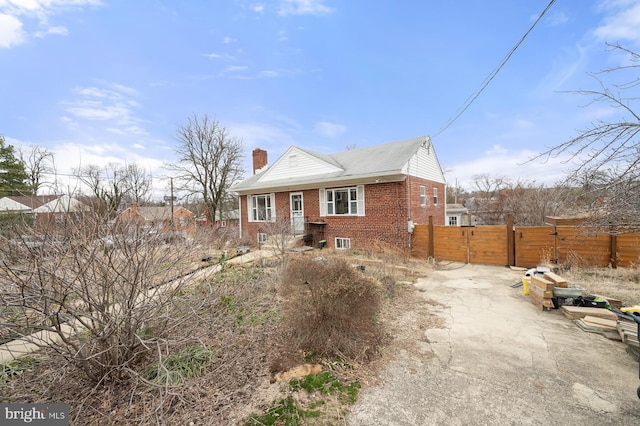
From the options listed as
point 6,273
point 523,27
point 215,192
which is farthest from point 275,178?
point 6,273

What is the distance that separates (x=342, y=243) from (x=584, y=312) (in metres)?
9.03

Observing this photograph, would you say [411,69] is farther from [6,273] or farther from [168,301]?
[6,273]

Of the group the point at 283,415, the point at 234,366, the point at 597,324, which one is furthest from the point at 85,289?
the point at 597,324

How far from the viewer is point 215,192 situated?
23.4 meters

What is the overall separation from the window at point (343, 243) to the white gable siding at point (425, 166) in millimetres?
4403

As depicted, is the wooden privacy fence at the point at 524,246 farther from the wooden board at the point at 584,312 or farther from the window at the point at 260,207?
the window at the point at 260,207

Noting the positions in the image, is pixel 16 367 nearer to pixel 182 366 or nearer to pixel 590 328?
pixel 182 366

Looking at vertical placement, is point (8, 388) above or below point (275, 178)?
below

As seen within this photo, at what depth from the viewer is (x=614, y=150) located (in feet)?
10.7

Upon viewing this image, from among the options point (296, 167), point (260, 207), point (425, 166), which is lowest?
point (260, 207)

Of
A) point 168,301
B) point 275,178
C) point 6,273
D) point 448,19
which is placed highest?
point 448,19

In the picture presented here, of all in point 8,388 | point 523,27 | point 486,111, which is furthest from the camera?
point 486,111

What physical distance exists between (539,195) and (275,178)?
16.2m

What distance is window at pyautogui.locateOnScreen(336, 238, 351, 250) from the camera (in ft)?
41.2
